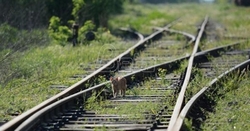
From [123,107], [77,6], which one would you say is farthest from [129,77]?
[77,6]

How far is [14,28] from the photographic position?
1534cm

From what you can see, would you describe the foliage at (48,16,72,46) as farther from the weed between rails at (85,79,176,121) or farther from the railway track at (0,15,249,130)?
the weed between rails at (85,79,176,121)

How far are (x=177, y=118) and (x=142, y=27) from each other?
62.9 ft

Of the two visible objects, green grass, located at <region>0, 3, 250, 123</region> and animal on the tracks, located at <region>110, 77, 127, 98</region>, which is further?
animal on the tracks, located at <region>110, 77, 127, 98</region>

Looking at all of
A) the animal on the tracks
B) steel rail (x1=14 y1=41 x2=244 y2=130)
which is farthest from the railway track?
the animal on the tracks

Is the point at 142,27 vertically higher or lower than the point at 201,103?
higher

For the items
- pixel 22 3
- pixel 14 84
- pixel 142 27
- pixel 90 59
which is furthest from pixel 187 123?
pixel 142 27

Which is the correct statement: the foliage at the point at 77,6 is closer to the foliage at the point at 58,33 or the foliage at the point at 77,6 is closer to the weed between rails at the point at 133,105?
the foliage at the point at 58,33

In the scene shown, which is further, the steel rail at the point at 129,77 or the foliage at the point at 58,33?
the foliage at the point at 58,33

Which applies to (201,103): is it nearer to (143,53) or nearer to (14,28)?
(143,53)

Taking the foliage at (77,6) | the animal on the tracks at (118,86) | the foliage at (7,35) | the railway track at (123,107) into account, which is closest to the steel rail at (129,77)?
the railway track at (123,107)

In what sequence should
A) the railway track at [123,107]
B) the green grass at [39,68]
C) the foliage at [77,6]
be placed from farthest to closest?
the foliage at [77,6], the green grass at [39,68], the railway track at [123,107]

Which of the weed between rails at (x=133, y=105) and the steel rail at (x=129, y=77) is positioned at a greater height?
the steel rail at (x=129, y=77)

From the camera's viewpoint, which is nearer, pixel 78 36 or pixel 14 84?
pixel 14 84
